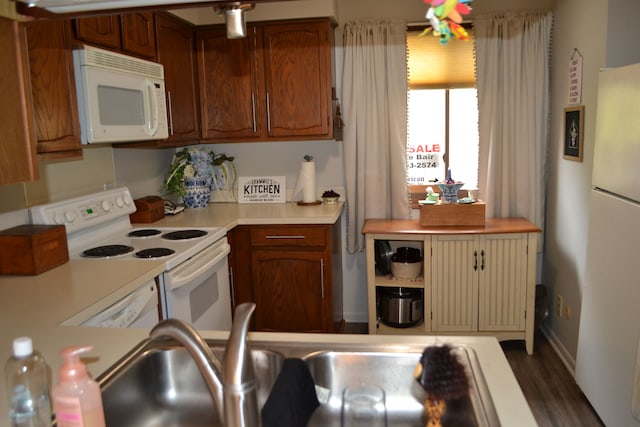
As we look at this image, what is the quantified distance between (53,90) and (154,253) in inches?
30.2

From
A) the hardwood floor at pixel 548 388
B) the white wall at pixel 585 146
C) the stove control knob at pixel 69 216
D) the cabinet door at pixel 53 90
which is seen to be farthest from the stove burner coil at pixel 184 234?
the white wall at pixel 585 146

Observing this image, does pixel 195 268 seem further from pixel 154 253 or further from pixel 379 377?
pixel 379 377

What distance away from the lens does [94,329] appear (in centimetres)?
144

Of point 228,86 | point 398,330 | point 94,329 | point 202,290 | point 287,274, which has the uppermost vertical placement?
point 228,86

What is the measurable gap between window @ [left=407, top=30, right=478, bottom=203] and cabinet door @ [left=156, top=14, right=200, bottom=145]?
1420 mm

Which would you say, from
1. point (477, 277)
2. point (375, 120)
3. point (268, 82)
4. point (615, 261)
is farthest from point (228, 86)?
point (615, 261)

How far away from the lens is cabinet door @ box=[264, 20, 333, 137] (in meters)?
3.31

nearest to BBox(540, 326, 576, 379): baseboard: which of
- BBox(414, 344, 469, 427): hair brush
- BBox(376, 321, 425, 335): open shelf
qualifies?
BBox(376, 321, 425, 335): open shelf

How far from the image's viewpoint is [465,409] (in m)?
1.06

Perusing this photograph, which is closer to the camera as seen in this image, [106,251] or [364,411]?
[364,411]

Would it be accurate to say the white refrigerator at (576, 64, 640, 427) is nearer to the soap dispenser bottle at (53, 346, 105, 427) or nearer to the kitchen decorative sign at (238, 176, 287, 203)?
the soap dispenser bottle at (53, 346, 105, 427)

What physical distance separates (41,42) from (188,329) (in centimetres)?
155

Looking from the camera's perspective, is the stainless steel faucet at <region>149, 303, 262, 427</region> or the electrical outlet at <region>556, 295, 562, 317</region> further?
the electrical outlet at <region>556, 295, 562, 317</region>

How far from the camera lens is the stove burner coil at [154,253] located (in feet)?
7.59
